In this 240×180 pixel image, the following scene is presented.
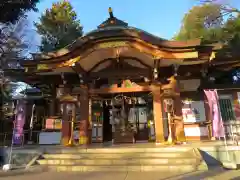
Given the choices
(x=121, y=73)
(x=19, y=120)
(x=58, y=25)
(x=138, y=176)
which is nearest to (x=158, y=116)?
(x=121, y=73)

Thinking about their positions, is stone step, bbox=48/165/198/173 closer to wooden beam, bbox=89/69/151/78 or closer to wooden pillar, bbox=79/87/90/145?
wooden pillar, bbox=79/87/90/145

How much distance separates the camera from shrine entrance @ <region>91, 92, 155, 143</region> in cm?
1035

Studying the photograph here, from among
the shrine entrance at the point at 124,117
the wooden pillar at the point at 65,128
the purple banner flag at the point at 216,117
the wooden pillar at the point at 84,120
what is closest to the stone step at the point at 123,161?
the purple banner flag at the point at 216,117

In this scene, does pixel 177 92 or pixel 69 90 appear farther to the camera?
pixel 69 90

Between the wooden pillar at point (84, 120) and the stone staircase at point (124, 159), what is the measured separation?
146 centimetres

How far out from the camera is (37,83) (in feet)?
38.8

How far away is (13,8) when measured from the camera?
322 inches

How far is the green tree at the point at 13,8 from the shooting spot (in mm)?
7957

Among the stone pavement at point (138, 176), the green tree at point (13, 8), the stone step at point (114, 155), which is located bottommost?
the stone pavement at point (138, 176)

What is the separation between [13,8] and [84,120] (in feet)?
16.6

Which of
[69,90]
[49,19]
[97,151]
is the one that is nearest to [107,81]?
[69,90]

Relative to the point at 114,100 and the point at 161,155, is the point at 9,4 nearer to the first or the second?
the point at 114,100

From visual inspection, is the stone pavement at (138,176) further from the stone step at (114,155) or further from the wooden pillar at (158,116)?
the wooden pillar at (158,116)

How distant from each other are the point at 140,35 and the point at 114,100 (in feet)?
11.3
